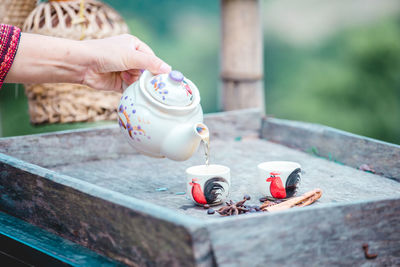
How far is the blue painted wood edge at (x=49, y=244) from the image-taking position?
1120mm

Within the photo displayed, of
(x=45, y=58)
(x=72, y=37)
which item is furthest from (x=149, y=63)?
(x=72, y=37)

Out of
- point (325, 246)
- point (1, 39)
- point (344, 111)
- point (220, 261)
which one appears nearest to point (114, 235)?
point (220, 261)

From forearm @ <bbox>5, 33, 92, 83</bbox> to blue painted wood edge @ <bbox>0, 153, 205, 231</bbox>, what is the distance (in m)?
0.31

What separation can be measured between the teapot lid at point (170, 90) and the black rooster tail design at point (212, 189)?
0.22m

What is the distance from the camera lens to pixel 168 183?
166 cm

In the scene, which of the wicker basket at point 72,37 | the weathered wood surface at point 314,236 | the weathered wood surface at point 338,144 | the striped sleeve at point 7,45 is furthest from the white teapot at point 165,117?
the wicker basket at point 72,37

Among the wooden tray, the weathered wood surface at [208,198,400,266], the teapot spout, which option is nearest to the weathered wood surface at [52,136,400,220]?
the wooden tray

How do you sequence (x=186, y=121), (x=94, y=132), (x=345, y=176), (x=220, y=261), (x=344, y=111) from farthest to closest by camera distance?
(x=344, y=111) < (x=94, y=132) < (x=345, y=176) < (x=186, y=121) < (x=220, y=261)

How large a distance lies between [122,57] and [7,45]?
32 centimetres

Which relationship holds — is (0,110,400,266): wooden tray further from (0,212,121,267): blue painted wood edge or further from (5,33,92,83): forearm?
(5,33,92,83): forearm

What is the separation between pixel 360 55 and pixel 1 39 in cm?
482

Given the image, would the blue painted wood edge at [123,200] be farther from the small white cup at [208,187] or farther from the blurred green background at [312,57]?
the blurred green background at [312,57]

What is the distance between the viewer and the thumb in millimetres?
1529

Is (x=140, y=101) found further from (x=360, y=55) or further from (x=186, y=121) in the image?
(x=360, y=55)
